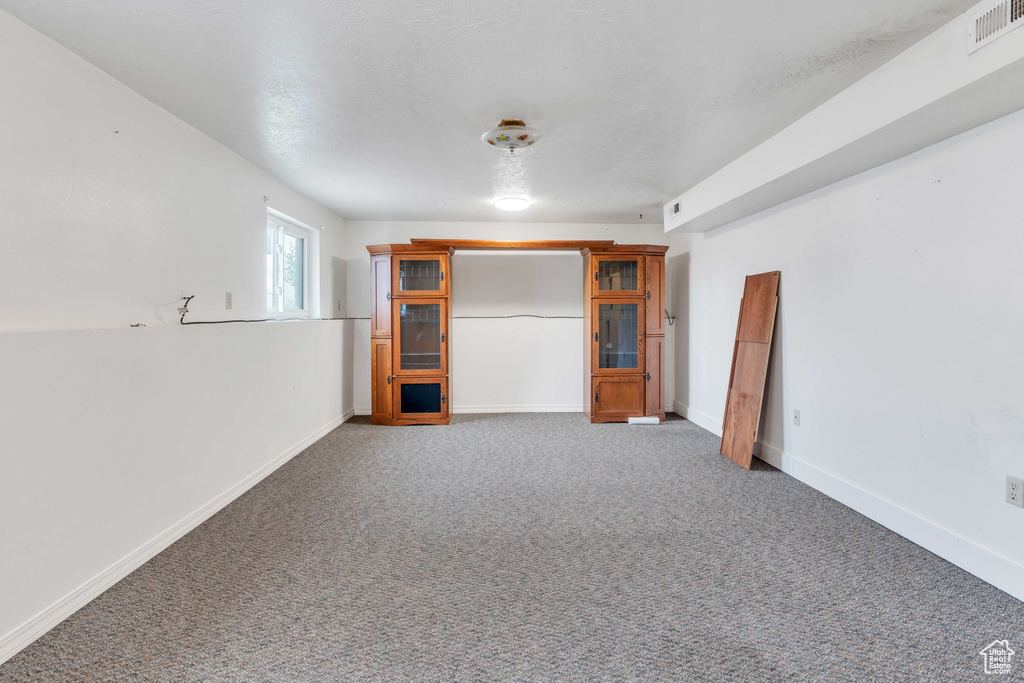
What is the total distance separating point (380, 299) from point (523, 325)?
1699 mm

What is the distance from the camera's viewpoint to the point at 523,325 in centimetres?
576

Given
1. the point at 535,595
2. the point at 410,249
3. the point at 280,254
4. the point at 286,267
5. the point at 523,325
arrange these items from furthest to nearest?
the point at 523,325 < the point at 410,249 < the point at 286,267 < the point at 280,254 < the point at 535,595

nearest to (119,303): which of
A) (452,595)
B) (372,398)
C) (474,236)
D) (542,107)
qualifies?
(452,595)

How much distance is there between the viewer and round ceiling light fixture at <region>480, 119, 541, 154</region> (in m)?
2.72

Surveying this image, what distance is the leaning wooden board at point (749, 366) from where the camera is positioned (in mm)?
3691

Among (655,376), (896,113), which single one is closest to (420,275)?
(655,376)

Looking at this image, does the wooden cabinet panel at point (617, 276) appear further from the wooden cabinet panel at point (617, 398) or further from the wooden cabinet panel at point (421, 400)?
the wooden cabinet panel at point (421, 400)

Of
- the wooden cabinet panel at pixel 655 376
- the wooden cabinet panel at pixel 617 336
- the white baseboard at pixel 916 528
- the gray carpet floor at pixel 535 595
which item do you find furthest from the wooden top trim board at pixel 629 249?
the gray carpet floor at pixel 535 595

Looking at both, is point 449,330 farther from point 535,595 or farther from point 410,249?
point 535,595

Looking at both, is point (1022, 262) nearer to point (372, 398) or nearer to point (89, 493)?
point (89, 493)

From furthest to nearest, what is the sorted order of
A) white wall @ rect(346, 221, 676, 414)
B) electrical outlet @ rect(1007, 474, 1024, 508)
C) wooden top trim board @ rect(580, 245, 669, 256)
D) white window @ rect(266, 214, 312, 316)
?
white wall @ rect(346, 221, 676, 414), wooden top trim board @ rect(580, 245, 669, 256), white window @ rect(266, 214, 312, 316), electrical outlet @ rect(1007, 474, 1024, 508)

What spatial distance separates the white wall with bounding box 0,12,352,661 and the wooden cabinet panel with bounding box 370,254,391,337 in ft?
6.03

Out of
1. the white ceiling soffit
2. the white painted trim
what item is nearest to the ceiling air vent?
the white ceiling soffit

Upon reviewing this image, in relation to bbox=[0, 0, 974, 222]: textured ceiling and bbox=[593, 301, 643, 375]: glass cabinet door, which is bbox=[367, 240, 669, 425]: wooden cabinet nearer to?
bbox=[593, 301, 643, 375]: glass cabinet door
